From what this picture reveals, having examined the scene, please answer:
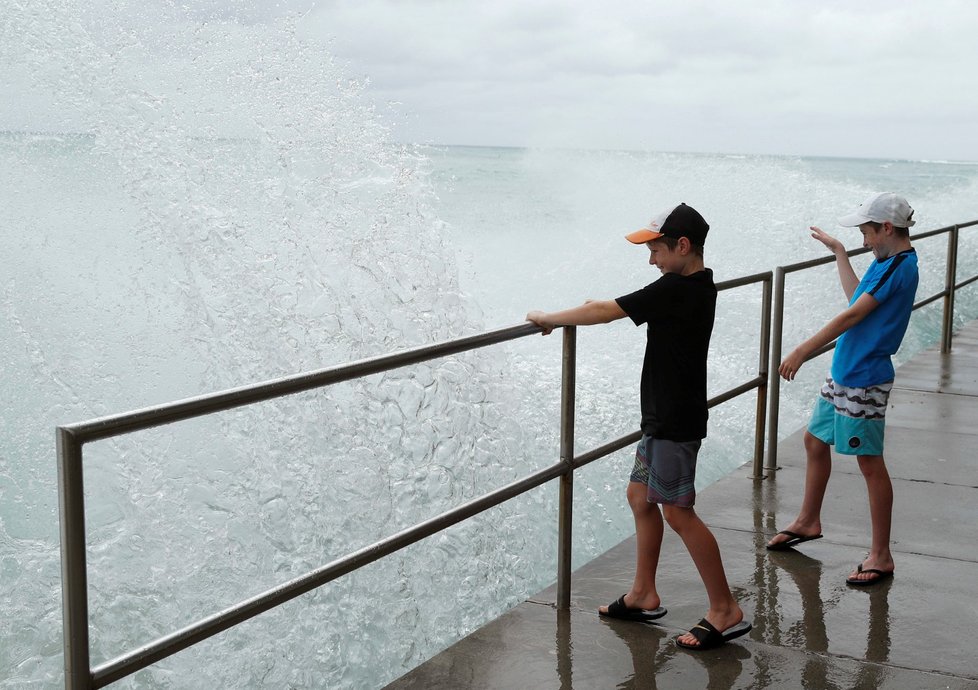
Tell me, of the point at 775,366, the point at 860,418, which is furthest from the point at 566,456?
the point at 775,366

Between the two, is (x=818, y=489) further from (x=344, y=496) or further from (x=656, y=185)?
(x=656, y=185)

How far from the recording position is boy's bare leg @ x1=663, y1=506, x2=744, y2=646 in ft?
10.3

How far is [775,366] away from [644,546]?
193 centimetres

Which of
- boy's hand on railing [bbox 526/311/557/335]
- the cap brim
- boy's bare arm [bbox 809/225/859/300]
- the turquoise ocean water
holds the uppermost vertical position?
the cap brim

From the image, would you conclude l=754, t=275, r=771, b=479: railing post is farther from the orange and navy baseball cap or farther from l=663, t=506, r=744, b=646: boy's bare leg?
the orange and navy baseball cap

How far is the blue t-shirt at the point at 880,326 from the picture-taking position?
3.54 metres

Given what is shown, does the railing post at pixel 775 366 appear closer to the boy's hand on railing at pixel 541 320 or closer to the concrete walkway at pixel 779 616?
the concrete walkway at pixel 779 616

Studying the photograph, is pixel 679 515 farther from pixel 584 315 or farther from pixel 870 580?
pixel 870 580

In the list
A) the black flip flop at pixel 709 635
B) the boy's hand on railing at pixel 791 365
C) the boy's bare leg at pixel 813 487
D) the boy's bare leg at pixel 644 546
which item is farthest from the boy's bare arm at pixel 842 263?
the black flip flop at pixel 709 635

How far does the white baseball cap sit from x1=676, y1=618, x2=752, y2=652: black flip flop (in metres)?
1.33

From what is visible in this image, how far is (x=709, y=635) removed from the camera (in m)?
3.21

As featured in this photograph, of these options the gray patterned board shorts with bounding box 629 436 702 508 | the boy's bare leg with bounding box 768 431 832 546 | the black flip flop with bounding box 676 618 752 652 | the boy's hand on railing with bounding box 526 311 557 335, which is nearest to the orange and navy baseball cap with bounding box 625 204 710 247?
the boy's hand on railing with bounding box 526 311 557 335

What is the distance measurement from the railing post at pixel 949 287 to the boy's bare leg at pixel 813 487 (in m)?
4.35

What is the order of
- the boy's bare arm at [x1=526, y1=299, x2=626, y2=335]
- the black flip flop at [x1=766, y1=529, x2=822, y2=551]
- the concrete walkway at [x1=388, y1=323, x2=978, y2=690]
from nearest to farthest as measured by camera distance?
1. the boy's bare arm at [x1=526, y1=299, x2=626, y2=335]
2. the concrete walkway at [x1=388, y1=323, x2=978, y2=690]
3. the black flip flop at [x1=766, y1=529, x2=822, y2=551]
